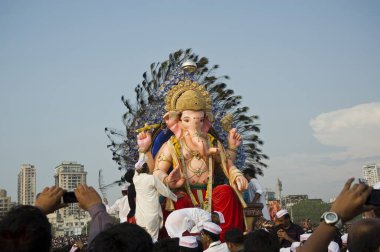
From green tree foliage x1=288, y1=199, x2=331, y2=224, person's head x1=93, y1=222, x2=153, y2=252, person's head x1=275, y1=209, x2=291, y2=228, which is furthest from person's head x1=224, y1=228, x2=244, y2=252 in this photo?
green tree foliage x1=288, y1=199, x2=331, y2=224

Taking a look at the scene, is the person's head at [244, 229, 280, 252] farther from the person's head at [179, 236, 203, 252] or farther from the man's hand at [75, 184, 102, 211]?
the man's hand at [75, 184, 102, 211]

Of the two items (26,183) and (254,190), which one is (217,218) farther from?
(26,183)

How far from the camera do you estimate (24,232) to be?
219 centimetres

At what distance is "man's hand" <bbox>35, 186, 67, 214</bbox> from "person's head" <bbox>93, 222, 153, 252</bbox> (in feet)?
2.15

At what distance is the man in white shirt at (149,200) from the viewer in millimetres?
8758

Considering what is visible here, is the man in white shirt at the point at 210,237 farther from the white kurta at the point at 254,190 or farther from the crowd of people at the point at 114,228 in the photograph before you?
the white kurta at the point at 254,190

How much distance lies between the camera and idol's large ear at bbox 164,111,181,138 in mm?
10812

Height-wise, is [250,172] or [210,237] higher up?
[250,172]

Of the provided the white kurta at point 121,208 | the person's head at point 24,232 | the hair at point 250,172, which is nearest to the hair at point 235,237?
the person's head at point 24,232

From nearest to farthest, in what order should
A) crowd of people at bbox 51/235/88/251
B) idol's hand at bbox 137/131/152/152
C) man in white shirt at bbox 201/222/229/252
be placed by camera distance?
crowd of people at bbox 51/235/88/251, man in white shirt at bbox 201/222/229/252, idol's hand at bbox 137/131/152/152

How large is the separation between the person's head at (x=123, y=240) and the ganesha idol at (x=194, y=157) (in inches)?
282

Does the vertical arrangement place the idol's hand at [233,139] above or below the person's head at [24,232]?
above

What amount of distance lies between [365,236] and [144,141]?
26.5 feet

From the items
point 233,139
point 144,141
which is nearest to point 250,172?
point 233,139
